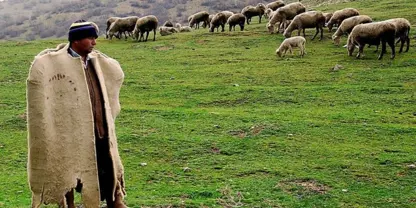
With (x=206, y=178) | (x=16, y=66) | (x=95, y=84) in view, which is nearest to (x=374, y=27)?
(x=206, y=178)

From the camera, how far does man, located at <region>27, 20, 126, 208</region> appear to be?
4.94m

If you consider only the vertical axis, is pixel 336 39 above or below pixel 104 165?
below

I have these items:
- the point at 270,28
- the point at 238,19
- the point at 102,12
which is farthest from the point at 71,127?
the point at 102,12

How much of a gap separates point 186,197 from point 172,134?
3.73 metres

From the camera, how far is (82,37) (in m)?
5.20

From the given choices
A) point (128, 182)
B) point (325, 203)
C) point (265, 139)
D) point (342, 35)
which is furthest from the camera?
point (342, 35)

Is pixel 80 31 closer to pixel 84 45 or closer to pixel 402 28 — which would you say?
pixel 84 45

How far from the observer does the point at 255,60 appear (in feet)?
67.8

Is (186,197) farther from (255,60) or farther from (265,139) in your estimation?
(255,60)

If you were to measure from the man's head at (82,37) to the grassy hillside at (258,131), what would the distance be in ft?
8.94

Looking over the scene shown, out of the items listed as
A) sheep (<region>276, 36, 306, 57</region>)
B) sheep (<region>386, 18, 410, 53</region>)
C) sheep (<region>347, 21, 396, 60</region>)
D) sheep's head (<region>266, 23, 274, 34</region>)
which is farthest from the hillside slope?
sheep (<region>386, 18, 410, 53</region>)

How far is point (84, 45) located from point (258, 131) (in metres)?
6.56

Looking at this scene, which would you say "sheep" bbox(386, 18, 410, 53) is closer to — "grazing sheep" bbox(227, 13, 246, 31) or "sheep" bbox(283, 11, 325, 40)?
"sheep" bbox(283, 11, 325, 40)

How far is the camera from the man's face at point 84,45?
5215 millimetres
